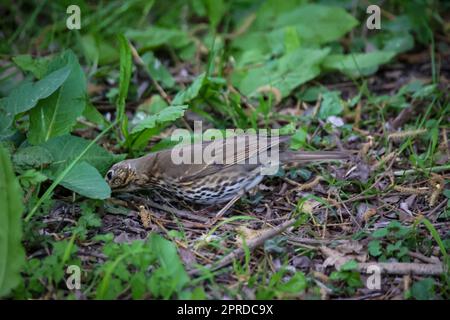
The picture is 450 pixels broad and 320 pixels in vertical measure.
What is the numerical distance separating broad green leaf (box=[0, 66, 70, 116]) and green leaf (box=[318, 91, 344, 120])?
8.24ft

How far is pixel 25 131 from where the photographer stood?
5.24 metres

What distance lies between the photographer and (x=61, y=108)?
4.98 metres

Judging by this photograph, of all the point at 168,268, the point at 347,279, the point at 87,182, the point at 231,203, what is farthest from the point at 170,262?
the point at 231,203

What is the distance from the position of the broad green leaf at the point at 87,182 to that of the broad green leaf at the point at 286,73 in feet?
7.50

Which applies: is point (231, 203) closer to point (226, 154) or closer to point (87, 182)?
point (226, 154)

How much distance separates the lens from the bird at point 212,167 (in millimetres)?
5031

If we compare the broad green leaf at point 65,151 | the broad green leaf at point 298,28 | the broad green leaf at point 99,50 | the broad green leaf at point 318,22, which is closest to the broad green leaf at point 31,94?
the broad green leaf at point 65,151

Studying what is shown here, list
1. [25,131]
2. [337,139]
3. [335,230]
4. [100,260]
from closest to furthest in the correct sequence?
[100,260] < [335,230] < [25,131] < [337,139]

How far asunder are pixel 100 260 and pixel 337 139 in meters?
2.62

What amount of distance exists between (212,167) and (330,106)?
5.45 ft
